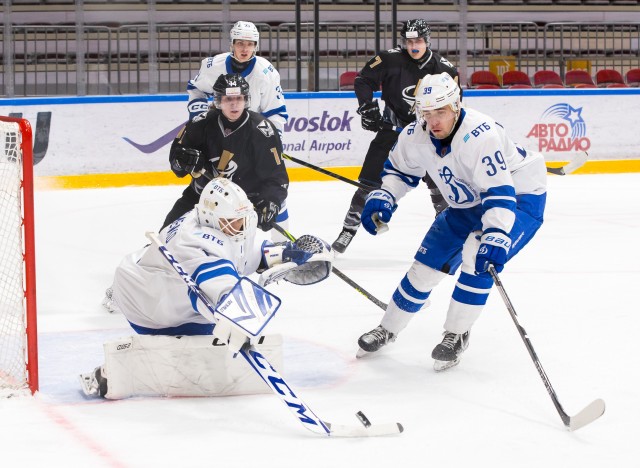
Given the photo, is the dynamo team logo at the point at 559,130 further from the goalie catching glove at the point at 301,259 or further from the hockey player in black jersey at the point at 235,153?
the goalie catching glove at the point at 301,259

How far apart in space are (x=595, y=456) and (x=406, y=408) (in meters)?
0.62

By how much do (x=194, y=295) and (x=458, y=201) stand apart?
993 mm

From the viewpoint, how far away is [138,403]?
3.11 m

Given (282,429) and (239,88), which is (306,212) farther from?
(282,429)

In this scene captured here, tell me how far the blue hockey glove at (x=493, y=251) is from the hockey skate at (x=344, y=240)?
2461mm

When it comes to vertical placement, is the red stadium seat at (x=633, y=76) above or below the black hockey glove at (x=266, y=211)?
above

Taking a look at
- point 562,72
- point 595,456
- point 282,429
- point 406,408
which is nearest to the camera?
point 595,456

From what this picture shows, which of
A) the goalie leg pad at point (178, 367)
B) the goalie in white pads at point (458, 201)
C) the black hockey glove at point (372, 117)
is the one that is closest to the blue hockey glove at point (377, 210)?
the goalie in white pads at point (458, 201)

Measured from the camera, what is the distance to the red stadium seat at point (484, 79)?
32.3ft

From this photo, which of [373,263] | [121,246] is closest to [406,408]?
[373,263]

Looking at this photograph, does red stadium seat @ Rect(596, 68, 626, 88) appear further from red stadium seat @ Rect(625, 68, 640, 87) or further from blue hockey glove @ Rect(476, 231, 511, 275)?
blue hockey glove @ Rect(476, 231, 511, 275)

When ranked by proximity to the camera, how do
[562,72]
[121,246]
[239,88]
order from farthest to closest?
[562,72] → [121,246] → [239,88]

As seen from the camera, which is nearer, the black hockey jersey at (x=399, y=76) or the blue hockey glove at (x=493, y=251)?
the blue hockey glove at (x=493, y=251)

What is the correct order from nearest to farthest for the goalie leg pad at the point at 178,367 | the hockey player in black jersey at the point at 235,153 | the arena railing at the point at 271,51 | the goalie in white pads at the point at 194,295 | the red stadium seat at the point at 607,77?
the goalie in white pads at the point at 194,295 < the goalie leg pad at the point at 178,367 < the hockey player in black jersey at the point at 235,153 < the arena railing at the point at 271,51 < the red stadium seat at the point at 607,77
